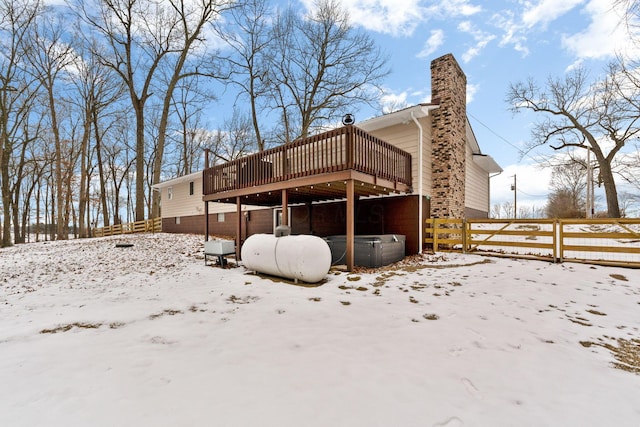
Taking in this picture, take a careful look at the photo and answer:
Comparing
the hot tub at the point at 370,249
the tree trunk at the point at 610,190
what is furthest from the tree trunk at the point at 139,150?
the tree trunk at the point at 610,190

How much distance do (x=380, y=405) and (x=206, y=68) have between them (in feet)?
72.2

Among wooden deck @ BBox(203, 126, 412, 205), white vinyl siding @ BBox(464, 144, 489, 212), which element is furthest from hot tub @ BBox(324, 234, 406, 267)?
white vinyl siding @ BBox(464, 144, 489, 212)

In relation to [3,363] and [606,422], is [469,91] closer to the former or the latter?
[606,422]

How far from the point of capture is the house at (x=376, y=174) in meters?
8.07

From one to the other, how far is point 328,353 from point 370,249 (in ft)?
17.2

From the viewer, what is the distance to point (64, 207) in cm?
2267

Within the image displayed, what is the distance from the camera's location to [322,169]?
309 inches

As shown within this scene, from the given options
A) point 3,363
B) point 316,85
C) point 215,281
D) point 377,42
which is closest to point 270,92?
point 316,85

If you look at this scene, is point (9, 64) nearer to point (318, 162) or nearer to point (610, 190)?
point (318, 162)

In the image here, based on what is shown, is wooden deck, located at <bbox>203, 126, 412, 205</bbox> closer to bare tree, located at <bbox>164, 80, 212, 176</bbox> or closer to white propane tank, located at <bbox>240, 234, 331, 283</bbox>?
white propane tank, located at <bbox>240, 234, 331, 283</bbox>

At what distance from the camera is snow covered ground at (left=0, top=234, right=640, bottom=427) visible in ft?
7.06

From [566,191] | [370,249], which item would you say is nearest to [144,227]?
[370,249]

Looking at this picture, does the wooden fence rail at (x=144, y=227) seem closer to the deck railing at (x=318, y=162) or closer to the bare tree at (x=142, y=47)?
the bare tree at (x=142, y=47)

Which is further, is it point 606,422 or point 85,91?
point 85,91
